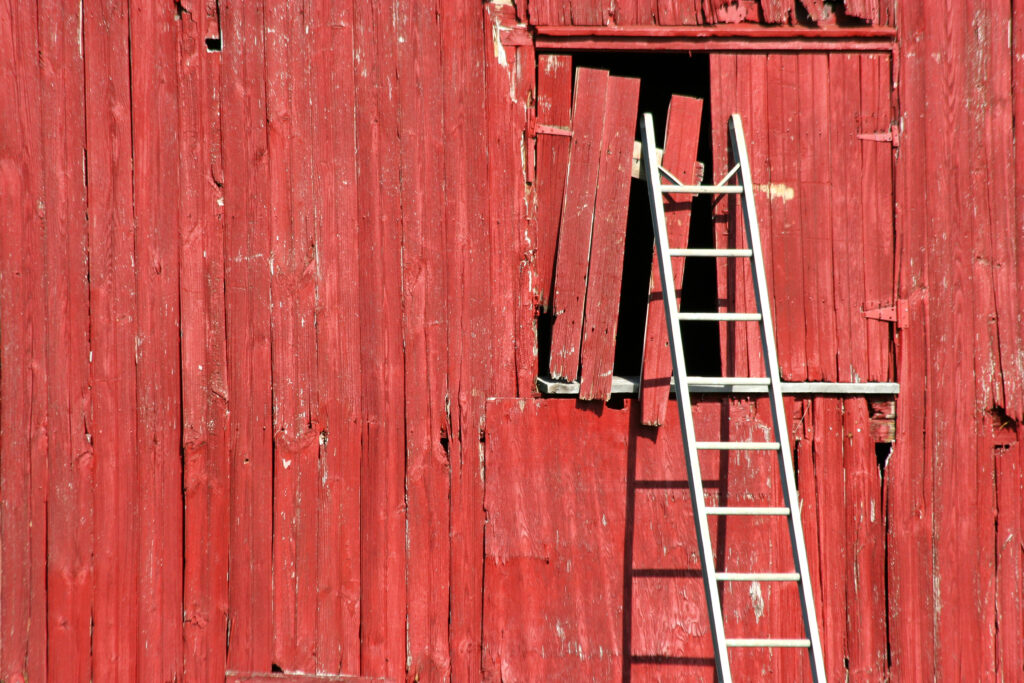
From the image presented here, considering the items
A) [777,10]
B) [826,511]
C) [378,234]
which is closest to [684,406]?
[826,511]

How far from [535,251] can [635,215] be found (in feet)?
4.44

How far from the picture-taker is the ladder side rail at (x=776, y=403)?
3.08 m

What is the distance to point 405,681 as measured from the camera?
11.8ft

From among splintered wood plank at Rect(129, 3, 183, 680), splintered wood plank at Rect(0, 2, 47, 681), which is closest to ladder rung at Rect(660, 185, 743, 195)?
splintered wood plank at Rect(129, 3, 183, 680)

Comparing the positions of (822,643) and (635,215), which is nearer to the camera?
(822,643)

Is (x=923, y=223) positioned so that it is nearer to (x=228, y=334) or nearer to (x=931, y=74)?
(x=931, y=74)

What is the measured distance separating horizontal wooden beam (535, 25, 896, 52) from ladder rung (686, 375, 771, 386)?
1502 millimetres

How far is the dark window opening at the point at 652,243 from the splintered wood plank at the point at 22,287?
2359 millimetres

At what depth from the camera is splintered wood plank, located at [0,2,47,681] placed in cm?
365

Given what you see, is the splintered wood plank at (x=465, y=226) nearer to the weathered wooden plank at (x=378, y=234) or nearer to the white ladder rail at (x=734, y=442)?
the weathered wooden plank at (x=378, y=234)

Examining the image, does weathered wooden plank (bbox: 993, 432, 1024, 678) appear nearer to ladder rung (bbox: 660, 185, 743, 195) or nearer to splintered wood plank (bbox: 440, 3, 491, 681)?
ladder rung (bbox: 660, 185, 743, 195)

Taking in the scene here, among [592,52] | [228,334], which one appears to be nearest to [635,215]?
[592,52]

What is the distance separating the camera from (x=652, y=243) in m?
4.73

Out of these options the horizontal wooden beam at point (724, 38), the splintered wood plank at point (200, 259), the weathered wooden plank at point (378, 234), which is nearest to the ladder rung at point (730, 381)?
the weathered wooden plank at point (378, 234)
